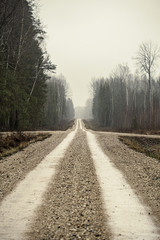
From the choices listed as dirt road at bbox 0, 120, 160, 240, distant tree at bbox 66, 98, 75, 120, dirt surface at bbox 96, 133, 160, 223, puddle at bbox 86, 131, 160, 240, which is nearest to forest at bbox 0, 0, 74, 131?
dirt road at bbox 0, 120, 160, 240

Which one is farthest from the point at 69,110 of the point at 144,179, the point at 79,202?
the point at 79,202

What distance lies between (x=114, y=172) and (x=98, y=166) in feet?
3.06

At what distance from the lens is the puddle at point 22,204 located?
3160 mm

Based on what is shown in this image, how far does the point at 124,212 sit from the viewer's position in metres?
3.88

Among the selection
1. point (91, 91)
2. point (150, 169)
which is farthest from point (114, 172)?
point (91, 91)

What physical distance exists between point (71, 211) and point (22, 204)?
1054 mm

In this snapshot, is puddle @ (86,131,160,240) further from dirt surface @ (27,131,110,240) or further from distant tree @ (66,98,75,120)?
distant tree @ (66,98,75,120)

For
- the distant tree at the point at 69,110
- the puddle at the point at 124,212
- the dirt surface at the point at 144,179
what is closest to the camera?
the puddle at the point at 124,212

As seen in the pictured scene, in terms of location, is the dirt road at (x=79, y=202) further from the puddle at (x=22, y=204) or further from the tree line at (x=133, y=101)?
the tree line at (x=133, y=101)

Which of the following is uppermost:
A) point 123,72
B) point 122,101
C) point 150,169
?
point 123,72

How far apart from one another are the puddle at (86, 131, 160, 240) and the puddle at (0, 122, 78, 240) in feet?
4.74

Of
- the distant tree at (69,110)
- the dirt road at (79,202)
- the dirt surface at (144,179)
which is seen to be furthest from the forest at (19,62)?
the distant tree at (69,110)

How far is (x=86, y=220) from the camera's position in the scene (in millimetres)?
3578

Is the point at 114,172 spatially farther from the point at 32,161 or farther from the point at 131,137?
the point at 131,137
